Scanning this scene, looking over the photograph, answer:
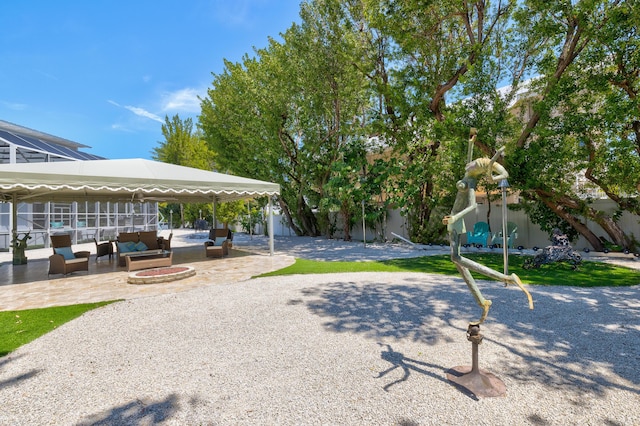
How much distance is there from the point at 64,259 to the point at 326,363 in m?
9.24

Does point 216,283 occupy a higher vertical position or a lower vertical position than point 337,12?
lower

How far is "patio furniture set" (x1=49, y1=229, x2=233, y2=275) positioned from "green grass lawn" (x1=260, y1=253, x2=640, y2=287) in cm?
366

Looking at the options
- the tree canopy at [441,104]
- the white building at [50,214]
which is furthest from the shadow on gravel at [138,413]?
the white building at [50,214]

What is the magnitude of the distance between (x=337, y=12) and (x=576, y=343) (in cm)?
1655

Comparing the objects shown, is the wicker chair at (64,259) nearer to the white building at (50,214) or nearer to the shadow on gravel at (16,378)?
the shadow on gravel at (16,378)

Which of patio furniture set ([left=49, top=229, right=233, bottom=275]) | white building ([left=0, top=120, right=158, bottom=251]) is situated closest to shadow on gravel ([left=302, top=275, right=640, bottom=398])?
patio furniture set ([left=49, top=229, right=233, bottom=275])

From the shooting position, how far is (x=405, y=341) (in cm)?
436

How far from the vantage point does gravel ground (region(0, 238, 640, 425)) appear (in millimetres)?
2822

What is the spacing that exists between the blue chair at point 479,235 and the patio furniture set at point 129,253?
11.1 meters

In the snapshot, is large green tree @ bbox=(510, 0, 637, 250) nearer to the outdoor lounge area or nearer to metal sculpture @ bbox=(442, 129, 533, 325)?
metal sculpture @ bbox=(442, 129, 533, 325)

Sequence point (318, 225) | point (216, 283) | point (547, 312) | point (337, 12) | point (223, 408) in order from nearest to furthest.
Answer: point (223, 408), point (547, 312), point (216, 283), point (337, 12), point (318, 225)

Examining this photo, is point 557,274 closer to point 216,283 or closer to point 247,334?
point 247,334

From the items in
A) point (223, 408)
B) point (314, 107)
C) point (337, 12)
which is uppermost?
point (337, 12)

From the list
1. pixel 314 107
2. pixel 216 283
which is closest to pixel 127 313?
pixel 216 283
